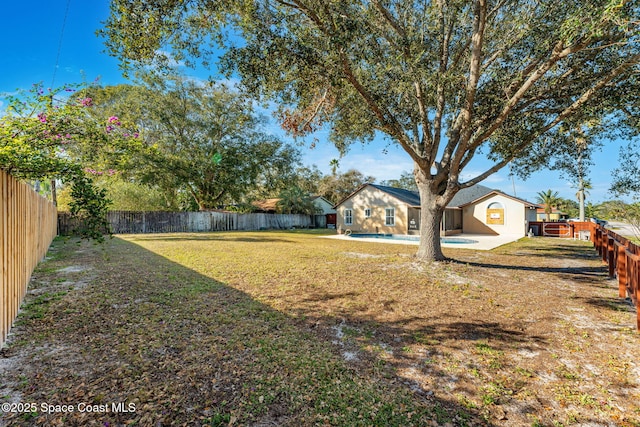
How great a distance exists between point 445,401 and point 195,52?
8.00 meters

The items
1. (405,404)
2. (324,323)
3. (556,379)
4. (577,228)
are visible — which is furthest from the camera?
(577,228)

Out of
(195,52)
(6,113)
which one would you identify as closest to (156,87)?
(195,52)

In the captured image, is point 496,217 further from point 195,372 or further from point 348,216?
point 195,372

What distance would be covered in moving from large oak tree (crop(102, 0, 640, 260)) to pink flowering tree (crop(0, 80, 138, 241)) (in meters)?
1.73

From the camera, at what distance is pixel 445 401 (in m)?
2.46

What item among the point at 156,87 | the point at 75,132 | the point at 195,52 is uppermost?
the point at 156,87

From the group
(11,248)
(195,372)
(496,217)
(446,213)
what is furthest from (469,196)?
(11,248)

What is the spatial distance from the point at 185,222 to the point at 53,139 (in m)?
19.5

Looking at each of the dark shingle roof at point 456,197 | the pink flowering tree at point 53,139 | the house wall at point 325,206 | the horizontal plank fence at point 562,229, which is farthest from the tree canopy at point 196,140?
the horizontal plank fence at point 562,229

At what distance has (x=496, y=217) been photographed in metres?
21.8

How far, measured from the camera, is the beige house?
21109 mm

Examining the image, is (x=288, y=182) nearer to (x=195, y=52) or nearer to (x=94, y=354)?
(x=195, y=52)

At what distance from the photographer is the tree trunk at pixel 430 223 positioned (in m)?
8.67

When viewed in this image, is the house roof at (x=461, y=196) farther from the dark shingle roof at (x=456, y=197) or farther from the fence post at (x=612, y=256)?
the fence post at (x=612, y=256)
